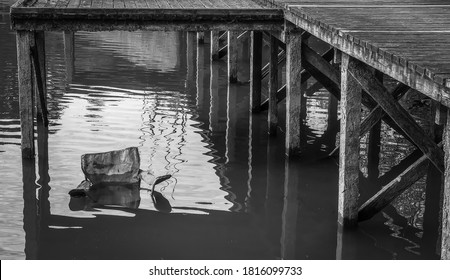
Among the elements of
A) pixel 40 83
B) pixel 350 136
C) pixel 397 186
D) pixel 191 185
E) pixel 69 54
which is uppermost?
pixel 350 136

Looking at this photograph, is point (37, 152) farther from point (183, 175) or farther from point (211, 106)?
point (211, 106)

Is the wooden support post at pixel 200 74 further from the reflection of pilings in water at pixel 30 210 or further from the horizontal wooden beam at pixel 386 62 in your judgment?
the horizontal wooden beam at pixel 386 62

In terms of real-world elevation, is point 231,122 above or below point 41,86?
below

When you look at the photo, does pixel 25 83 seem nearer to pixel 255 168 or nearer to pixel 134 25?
pixel 134 25

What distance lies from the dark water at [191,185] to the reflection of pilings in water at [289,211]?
14mm

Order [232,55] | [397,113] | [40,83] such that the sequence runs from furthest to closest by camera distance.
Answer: [232,55] → [40,83] → [397,113]

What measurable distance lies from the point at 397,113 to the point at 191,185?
11.1ft

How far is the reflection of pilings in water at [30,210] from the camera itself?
9047 mm

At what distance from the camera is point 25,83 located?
37.9 ft

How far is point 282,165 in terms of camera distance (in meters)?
12.3

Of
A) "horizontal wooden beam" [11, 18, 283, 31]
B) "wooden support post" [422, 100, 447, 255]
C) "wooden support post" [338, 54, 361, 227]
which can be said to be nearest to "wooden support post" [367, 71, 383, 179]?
"wooden support post" [422, 100, 447, 255]

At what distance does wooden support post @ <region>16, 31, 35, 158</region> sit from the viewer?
37.5 ft

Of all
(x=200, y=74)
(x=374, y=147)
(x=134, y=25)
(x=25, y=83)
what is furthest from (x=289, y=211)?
(x=200, y=74)

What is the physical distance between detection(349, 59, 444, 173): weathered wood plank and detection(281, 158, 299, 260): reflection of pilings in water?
5.52 ft
